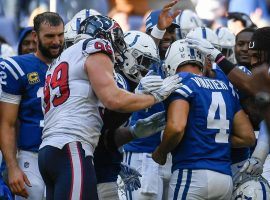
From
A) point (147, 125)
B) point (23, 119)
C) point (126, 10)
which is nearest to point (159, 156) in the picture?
point (147, 125)

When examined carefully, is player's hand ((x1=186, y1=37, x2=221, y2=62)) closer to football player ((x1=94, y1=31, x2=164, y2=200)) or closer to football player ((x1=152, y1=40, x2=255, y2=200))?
football player ((x1=152, y1=40, x2=255, y2=200))

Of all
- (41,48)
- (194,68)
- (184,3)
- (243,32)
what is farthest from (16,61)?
(184,3)

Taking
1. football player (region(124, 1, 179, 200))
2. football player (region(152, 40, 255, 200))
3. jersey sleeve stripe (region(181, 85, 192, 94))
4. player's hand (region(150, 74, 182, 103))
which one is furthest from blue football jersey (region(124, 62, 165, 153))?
player's hand (region(150, 74, 182, 103))

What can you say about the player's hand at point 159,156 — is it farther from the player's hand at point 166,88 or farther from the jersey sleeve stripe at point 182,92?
the player's hand at point 166,88

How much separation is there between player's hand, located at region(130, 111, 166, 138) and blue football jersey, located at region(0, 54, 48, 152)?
2.97 feet

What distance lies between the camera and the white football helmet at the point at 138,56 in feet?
23.2

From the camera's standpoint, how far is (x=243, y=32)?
9258 millimetres

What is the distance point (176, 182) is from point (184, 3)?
631 centimetres

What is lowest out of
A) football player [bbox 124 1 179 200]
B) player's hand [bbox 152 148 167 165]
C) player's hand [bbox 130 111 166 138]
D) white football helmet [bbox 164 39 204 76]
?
football player [bbox 124 1 179 200]

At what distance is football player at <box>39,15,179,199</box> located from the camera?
548 centimetres

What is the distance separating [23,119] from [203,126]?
4.78ft

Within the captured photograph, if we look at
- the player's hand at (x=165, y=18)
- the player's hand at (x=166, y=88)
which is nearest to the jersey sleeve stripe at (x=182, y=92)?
the player's hand at (x=166, y=88)

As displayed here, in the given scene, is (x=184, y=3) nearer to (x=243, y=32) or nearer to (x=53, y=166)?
(x=243, y=32)

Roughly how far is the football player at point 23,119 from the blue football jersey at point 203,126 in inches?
44.9
